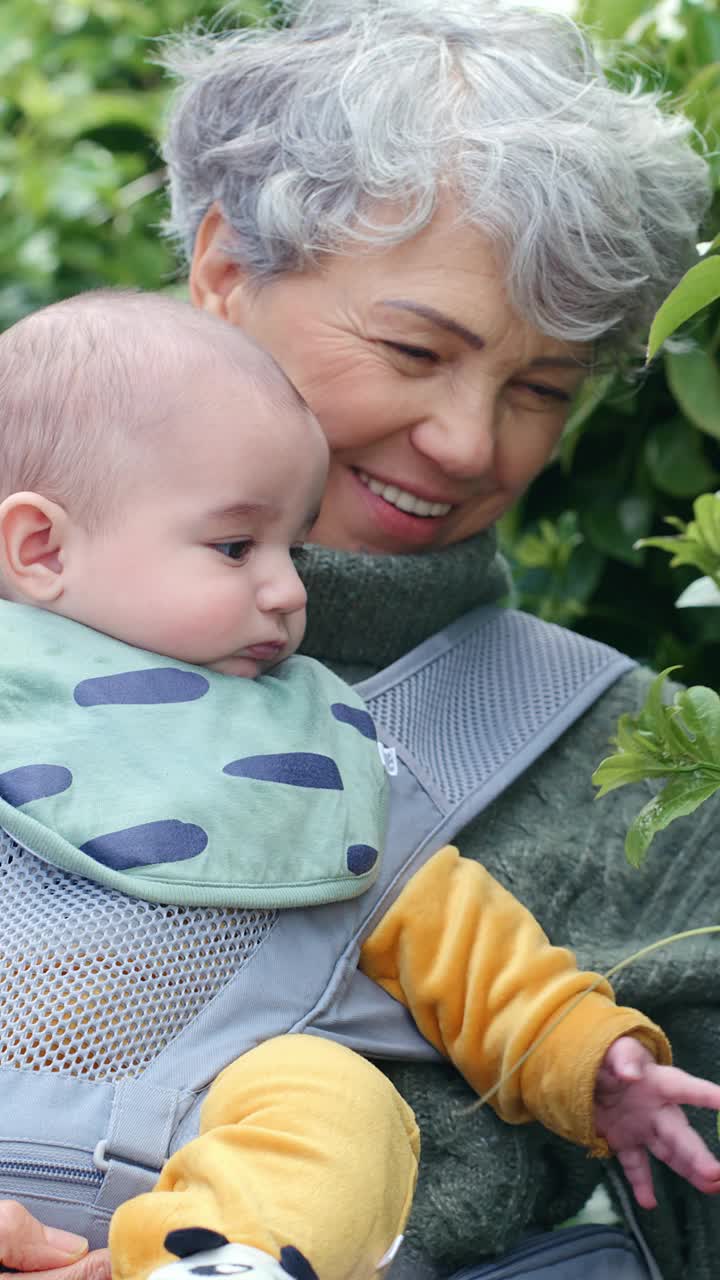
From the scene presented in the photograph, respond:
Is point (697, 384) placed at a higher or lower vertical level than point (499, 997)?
higher

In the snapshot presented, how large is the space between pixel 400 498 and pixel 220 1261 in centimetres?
104

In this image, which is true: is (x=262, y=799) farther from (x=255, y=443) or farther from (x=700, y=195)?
(x=700, y=195)

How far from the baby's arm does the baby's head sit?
0.98 ft

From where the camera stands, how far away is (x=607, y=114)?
1873 mm

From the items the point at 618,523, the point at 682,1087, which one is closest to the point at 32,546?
the point at 682,1087

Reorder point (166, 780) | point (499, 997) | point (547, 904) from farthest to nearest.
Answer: point (547, 904), point (499, 997), point (166, 780)

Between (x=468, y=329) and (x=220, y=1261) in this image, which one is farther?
(x=468, y=329)

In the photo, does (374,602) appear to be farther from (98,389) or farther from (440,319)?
(98,389)

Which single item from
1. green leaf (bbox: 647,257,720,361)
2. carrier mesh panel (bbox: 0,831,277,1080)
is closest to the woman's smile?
carrier mesh panel (bbox: 0,831,277,1080)

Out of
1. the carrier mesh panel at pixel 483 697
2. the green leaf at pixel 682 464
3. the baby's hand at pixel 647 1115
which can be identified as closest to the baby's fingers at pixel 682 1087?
the baby's hand at pixel 647 1115

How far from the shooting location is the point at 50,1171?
4.17ft

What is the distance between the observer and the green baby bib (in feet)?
4.39

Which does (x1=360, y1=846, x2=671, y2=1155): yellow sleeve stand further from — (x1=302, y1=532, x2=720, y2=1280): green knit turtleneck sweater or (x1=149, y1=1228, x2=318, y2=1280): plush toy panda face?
(x1=149, y1=1228, x2=318, y2=1280): plush toy panda face

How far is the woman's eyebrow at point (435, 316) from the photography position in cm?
180
